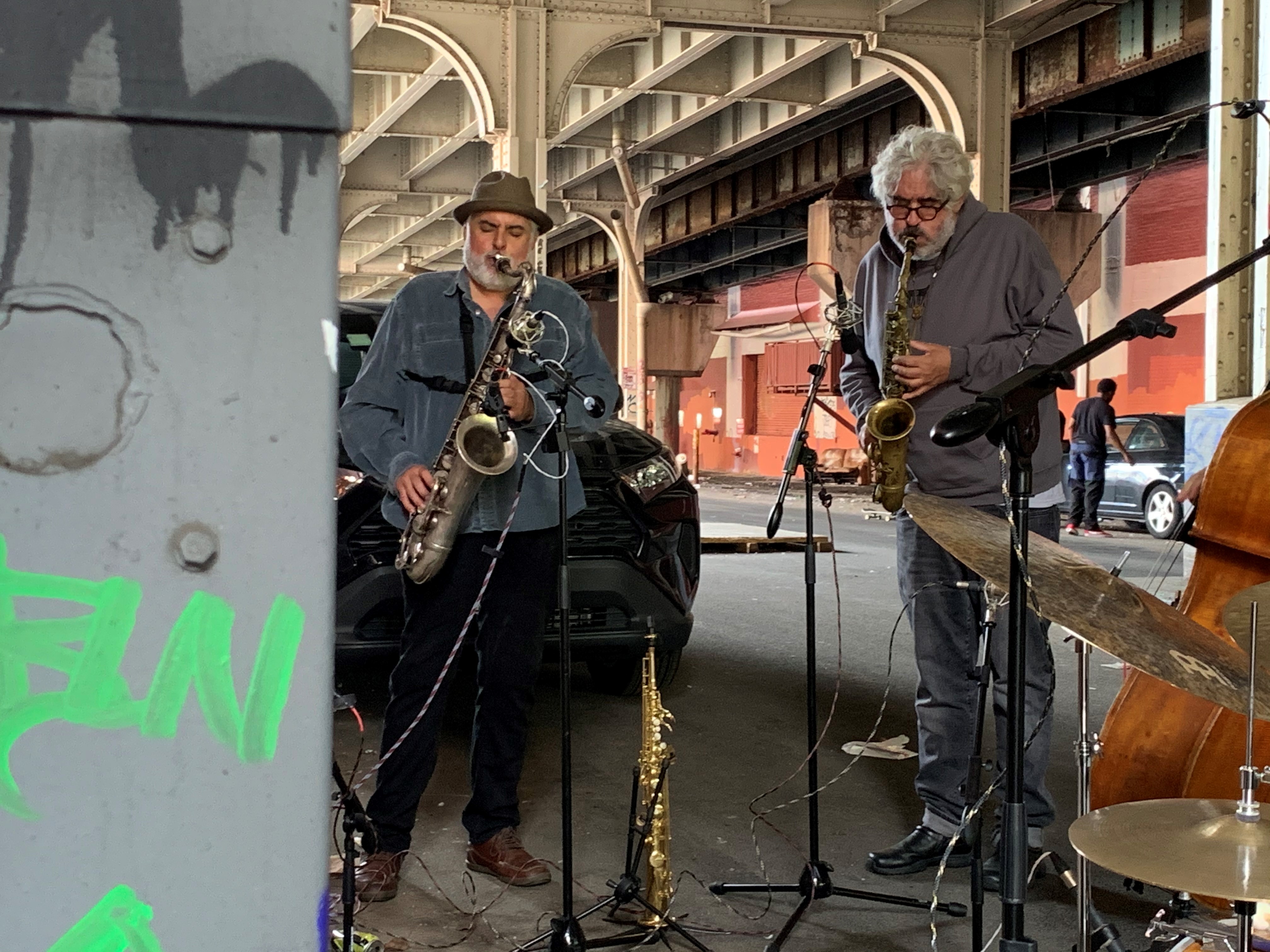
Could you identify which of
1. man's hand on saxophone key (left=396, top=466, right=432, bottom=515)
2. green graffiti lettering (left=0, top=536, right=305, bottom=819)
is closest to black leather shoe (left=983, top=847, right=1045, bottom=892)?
man's hand on saxophone key (left=396, top=466, right=432, bottom=515)

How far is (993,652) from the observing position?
145 inches

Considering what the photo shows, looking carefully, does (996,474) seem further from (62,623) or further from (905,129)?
(62,623)

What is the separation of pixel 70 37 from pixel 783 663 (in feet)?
21.4

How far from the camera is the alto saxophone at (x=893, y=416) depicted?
3.91 meters

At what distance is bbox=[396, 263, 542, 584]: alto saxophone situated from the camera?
3.56m

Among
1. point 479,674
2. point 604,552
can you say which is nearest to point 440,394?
point 479,674

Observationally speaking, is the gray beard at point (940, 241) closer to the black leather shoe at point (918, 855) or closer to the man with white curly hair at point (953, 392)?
the man with white curly hair at point (953, 392)

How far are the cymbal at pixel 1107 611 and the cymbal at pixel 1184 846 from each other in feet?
0.60

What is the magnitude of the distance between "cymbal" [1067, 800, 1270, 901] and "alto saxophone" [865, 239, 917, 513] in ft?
6.17

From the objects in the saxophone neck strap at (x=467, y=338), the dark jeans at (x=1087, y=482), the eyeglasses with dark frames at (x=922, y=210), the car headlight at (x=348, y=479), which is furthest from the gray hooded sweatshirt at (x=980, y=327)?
the dark jeans at (x=1087, y=482)

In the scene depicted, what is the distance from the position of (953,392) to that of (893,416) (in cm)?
23

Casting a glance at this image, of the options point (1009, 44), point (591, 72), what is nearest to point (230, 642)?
point (1009, 44)

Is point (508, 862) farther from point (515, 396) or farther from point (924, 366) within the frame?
point (924, 366)

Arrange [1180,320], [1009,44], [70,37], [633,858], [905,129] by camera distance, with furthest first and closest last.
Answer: [1180,320], [1009,44], [905,129], [633,858], [70,37]
